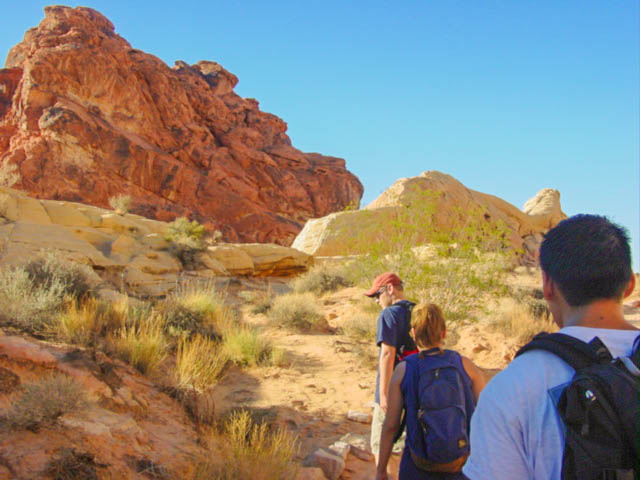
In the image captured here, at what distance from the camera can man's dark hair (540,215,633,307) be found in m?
1.19

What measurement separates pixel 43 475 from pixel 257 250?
15.4m

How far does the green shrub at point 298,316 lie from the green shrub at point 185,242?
239 inches

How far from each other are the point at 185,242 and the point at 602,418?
52.9ft

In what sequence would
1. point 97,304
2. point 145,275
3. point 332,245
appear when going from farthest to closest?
point 332,245, point 145,275, point 97,304

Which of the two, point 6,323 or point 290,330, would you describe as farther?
point 290,330

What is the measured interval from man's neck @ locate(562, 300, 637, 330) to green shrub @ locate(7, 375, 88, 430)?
3.54 metres

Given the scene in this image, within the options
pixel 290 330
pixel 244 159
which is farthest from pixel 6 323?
pixel 244 159

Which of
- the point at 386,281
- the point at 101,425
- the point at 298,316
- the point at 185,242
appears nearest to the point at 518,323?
the point at 298,316

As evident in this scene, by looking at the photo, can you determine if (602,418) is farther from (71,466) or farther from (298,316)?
(298,316)

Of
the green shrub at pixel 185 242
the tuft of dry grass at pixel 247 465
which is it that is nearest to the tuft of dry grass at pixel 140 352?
the tuft of dry grass at pixel 247 465

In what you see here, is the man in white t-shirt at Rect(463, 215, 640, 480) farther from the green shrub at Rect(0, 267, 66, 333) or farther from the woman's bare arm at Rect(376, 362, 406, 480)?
the green shrub at Rect(0, 267, 66, 333)

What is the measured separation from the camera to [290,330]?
9.94 m

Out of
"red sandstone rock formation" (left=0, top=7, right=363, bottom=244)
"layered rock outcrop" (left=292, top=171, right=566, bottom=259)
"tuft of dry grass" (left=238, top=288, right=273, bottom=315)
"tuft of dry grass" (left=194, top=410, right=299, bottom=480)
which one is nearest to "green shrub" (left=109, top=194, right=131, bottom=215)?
"layered rock outcrop" (left=292, top=171, right=566, bottom=259)

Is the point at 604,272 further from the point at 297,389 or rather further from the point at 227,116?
the point at 227,116
